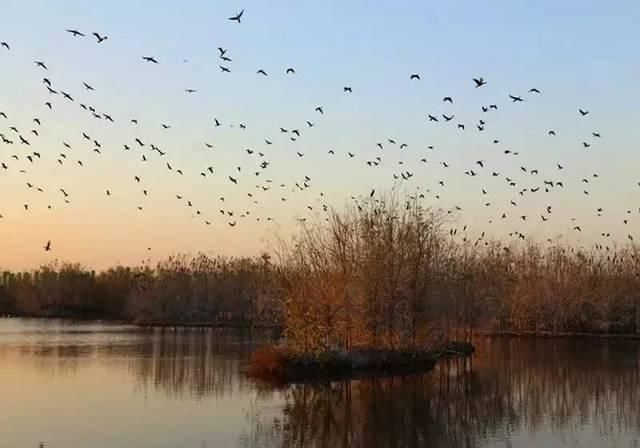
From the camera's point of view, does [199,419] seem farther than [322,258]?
No

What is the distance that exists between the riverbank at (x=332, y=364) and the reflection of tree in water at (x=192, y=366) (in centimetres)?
131

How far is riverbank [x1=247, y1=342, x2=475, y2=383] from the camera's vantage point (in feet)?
108

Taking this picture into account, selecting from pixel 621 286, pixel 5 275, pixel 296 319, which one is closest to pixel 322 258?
pixel 296 319

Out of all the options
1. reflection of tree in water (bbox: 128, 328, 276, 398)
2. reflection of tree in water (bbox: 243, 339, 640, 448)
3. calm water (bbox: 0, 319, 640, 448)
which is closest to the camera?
calm water (bbox: 0, 319, 640, 448)

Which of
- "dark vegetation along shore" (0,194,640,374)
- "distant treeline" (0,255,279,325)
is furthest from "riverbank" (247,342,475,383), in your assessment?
"distant treeline" (0,255,279,325)

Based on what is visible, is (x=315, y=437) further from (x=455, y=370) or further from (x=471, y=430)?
(x=455, y=370)

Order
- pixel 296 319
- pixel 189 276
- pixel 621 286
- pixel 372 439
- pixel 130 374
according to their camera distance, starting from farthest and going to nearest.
A: pixel 189 276 → pixel 621 286 → pixel 296 319 → pixel 130 374 → pixel 372 439

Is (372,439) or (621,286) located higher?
(621,286)

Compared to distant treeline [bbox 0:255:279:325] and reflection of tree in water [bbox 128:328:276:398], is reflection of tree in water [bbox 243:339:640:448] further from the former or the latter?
distant treeline [bbox 0:255:279:325]

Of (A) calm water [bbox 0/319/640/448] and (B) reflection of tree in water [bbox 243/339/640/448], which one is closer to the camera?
(A) calm water [bbox 0/319/640/448]

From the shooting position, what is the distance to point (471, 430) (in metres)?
20.4

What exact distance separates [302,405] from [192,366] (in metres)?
12.0

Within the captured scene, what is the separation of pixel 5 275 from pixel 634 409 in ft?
389

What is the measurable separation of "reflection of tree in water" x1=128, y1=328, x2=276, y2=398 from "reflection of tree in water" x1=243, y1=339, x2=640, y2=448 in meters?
3.00
